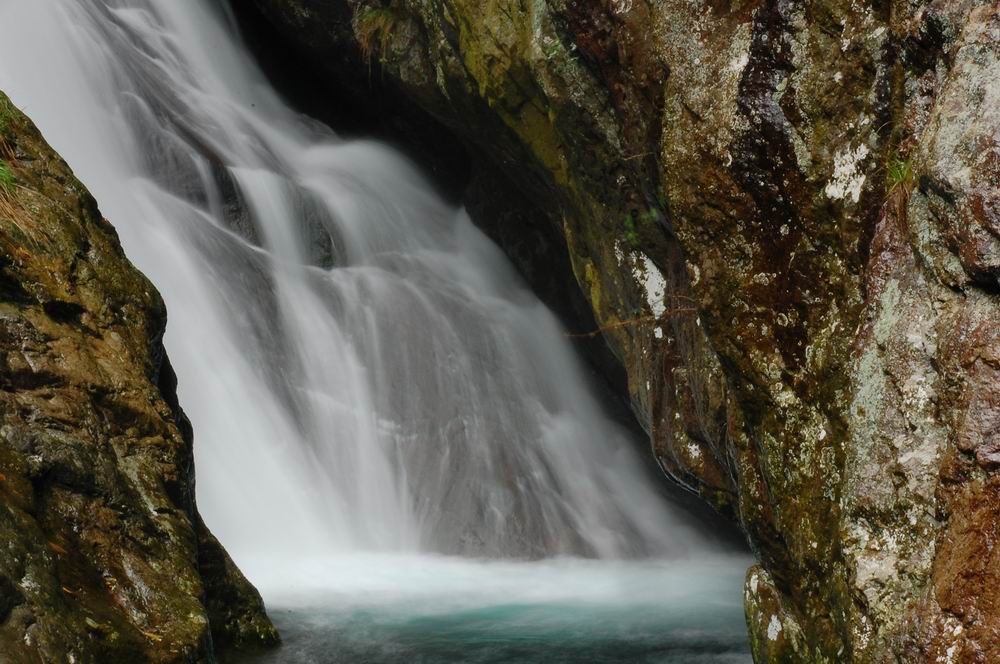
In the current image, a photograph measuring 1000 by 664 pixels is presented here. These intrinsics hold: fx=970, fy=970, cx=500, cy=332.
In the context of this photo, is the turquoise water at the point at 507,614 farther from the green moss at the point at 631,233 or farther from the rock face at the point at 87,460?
the green moss at the point at 631,233

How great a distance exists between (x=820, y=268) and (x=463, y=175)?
873cm

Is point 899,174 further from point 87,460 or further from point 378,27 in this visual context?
point 378,27

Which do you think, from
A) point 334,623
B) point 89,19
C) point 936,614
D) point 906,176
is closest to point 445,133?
point 89,19

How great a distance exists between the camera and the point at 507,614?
23.0 feet

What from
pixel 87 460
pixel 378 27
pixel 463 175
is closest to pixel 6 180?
pixel 87 460

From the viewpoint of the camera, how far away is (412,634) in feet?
20.6

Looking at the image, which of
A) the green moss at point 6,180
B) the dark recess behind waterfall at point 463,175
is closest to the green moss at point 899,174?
the green moss at point 6,180

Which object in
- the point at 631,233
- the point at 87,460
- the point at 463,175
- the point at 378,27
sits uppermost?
the point at 378,27

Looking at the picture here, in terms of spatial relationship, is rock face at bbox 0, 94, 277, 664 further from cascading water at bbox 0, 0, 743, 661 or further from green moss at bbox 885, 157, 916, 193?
green moss at bbox 885, 157, 916, 193

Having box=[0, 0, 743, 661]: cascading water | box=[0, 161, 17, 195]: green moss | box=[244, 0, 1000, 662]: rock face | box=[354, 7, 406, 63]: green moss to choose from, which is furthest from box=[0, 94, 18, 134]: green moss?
box=[354, 7, 406, 63]: green moss

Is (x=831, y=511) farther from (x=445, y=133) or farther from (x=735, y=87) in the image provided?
(x=445, y=133)

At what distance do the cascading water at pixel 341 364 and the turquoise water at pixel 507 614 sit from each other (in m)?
0.05

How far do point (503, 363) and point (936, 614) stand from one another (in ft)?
25.7

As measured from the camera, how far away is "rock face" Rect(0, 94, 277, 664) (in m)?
3.56
